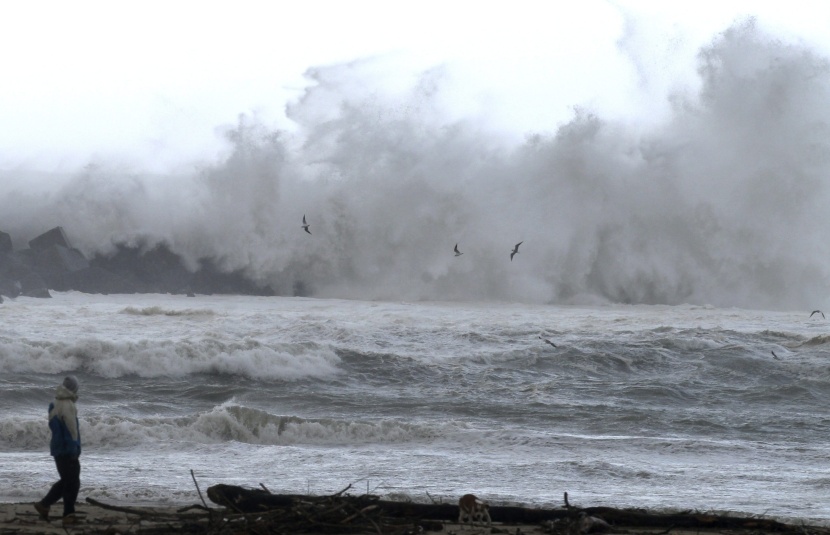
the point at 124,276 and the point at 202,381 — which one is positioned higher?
the point at 124,276

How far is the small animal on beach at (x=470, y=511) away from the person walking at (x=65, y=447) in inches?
90.0

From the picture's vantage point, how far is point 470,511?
598 centimetres

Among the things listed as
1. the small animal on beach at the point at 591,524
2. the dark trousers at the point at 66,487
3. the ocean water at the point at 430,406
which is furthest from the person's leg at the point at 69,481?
the small animal on beach at the point at 591,524

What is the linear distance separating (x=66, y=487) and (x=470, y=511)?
2395 mm

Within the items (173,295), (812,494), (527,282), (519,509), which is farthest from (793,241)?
(519,509)

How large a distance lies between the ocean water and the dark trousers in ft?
3.29

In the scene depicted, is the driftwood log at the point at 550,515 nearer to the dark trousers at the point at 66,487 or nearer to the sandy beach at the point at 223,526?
the sandy beach at the point at 223,526

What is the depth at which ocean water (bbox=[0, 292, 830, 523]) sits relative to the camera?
824cm

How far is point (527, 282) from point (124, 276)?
1084 cm

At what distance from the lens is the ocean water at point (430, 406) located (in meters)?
8.24

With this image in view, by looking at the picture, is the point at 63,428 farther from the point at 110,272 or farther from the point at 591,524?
the point at 110,272

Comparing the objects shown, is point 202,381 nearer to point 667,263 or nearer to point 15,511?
point 15,511

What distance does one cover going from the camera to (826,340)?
18.0 meters

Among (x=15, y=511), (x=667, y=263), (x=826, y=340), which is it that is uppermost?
(x=667, y=263)
